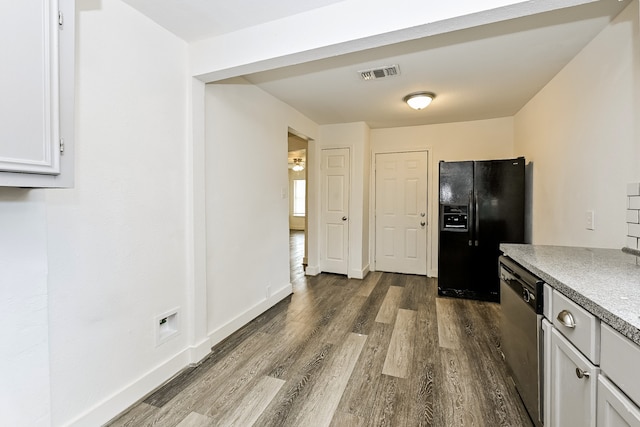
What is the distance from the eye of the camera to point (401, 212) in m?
4.72

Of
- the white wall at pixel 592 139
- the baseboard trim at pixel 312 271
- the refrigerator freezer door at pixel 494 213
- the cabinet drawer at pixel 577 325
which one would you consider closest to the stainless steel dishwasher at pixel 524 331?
the cabinet drawer at pixel 577 325

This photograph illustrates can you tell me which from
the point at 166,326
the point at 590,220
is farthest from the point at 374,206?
the point at 166,326

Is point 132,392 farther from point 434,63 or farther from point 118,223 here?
point 434,63

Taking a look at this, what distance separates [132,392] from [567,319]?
7.61ft

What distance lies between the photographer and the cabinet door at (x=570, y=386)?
1013 millimetres

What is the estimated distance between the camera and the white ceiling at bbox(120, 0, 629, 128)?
1.80 metres

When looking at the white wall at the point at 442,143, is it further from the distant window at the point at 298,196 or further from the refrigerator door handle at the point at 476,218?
the distant window at the point at 298,196

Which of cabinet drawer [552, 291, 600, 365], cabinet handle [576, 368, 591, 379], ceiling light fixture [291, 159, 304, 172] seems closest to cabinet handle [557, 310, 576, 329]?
cabinet drawer [552, 291, 600, 365]

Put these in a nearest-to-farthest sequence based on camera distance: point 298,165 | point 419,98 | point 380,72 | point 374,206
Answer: point 380,72, point 419,98, point 374,206, point 298,165

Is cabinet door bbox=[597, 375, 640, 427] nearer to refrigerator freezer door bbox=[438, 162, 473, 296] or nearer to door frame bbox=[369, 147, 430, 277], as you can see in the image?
refrigerator freezer door bbox=[438, 162, 473, 296]

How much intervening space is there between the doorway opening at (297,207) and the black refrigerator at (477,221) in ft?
7.20

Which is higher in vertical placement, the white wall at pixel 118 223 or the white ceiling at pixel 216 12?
the white ceiling at pixel 216 12

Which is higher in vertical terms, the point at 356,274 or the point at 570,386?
the point at 570,386

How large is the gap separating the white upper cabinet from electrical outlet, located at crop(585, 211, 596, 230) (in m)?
3.12
